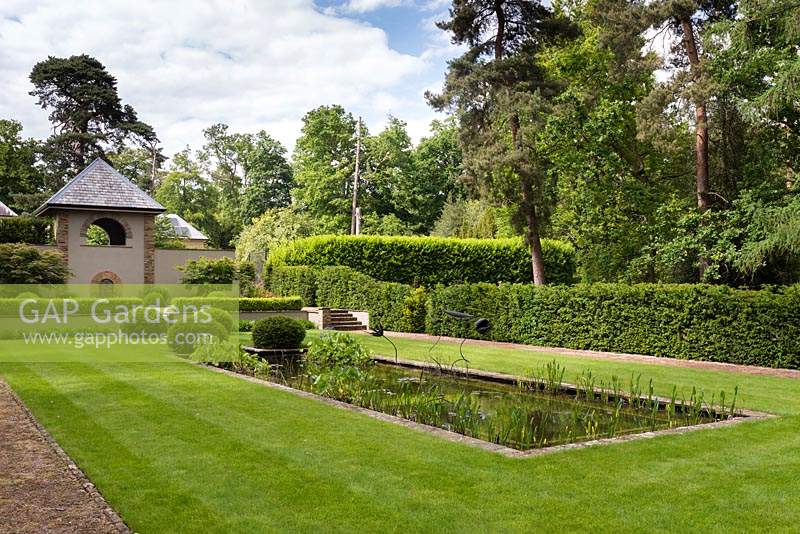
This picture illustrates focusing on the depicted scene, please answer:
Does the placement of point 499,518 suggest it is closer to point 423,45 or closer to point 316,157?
point 423,45

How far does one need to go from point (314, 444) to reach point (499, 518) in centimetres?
269

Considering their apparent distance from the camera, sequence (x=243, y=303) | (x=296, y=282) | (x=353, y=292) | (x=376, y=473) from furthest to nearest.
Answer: (x=296, y=282)
(x=353, y=292)
(x=243, y=303)
(x=376, y=473)

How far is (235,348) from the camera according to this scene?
14.3 m

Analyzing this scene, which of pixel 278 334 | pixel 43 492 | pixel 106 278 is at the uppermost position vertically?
pixel 106 278

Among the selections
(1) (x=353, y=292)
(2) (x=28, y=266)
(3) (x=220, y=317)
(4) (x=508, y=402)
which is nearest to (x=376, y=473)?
(4) (x=508, y=402)

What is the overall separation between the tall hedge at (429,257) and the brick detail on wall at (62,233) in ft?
29.0

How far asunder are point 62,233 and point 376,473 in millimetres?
26579

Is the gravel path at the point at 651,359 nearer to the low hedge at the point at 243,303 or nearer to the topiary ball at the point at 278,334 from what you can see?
the topiary ball at the point at 278,334

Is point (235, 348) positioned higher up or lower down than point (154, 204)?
lower down

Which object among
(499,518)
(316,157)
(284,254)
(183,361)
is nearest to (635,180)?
(284,254)

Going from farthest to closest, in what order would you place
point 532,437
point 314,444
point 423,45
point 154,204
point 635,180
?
point 154,204 < point 423,45 < point 635,180 < point 532,437 < point 314,444

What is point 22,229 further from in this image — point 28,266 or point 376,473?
point 376,473

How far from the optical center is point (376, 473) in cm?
596

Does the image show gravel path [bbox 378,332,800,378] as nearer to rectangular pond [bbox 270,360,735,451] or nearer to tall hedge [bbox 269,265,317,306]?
rectangular pond [bbox 270,360,735,451]
